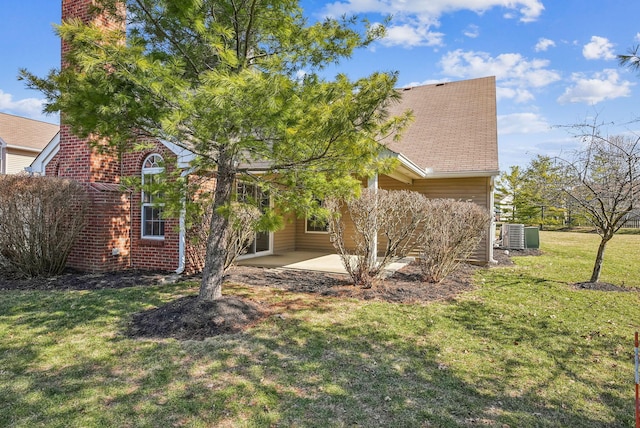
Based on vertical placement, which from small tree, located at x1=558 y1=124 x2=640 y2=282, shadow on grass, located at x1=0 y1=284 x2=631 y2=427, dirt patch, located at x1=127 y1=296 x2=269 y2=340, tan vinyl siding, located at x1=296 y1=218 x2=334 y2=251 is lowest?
shadow on grass, located at x1=0 y1=284 x2=631 y2=427

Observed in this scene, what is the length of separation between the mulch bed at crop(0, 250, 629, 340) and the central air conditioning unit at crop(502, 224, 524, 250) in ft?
19.5

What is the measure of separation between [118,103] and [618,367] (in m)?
5.85

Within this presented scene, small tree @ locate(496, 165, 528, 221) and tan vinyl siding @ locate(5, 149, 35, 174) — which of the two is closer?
tan vinyl siding @ locate(5, 149, 35, 174)

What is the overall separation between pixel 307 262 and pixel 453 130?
7133 millimetres

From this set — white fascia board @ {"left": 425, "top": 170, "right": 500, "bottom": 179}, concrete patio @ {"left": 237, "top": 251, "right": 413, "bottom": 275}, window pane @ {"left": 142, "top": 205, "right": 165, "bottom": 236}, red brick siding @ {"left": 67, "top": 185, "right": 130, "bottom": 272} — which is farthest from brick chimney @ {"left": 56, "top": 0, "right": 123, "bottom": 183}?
white fascia board @ {"left": 425, "top": 170, "right": 500, "bottom": 179}

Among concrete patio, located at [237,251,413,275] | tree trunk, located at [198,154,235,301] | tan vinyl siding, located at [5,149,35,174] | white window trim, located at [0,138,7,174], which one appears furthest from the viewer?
tan vinyl siding, located at [5,149,35,174]

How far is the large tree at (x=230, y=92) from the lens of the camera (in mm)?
Answer: 3545

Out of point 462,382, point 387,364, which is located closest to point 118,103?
point 387,364

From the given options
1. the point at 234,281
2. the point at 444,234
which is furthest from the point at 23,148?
the point at 444,234

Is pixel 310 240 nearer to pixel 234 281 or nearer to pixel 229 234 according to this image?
pixel 229 234

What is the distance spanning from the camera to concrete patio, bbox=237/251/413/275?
9.16 meters

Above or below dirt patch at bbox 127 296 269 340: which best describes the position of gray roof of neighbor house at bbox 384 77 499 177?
above

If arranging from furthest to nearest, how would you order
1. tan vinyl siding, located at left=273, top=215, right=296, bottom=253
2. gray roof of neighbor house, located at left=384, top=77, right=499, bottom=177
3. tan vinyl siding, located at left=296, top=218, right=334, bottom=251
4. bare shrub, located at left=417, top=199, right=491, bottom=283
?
tan vinyl siding, located at left=296, top=218, right=334, bottom=251 < tan vinyl siding, located at left=273, top=215, right=296, bottom=253 < gray roof of neighbor house, located at left=384, top=77, right=499, bottom=177 < bare shrub, located at left=417, top=199, right=491, bottom=283

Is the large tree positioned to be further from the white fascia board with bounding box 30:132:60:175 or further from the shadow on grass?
the white fascia board with bounding box 30:132:60:175
